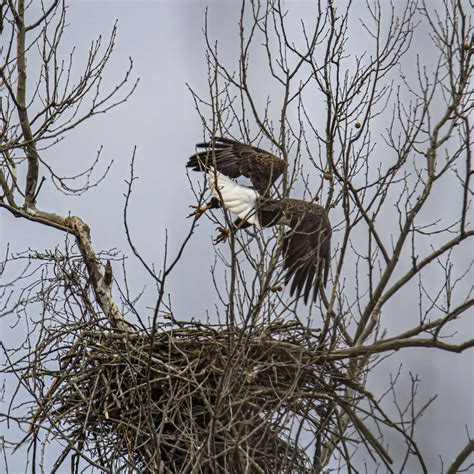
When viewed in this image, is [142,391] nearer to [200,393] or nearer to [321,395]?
[200,393]

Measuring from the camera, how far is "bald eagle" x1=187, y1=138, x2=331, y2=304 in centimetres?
790

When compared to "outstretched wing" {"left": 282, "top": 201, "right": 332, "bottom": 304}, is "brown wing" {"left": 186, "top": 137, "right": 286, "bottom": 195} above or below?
above

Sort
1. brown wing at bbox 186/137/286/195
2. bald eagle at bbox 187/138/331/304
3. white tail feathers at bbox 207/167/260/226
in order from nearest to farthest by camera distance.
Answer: bald eagle at bbox 187/138/331/304, white tail feathers at bbox 207/167/260/226, brown wing at bbox 186/137/286/195

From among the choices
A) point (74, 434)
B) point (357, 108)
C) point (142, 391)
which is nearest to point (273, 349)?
point (142, 391)

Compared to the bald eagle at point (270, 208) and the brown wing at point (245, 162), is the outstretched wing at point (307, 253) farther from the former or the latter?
the brown wing at point (245, 162)

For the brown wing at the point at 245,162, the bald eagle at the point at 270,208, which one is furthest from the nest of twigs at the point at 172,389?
the brown wing at the point at 245,162

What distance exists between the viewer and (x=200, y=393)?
6883mm

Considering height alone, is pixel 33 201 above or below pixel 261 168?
below

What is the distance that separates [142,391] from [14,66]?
2358 mm

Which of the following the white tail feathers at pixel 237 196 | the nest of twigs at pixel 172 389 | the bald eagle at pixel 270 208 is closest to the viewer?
the nest of twigs at pixel 172 389

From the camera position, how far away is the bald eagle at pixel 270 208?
7898 millimetres

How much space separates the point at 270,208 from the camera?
301 inches

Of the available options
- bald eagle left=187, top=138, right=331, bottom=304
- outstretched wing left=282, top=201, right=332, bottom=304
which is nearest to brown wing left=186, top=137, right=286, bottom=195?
bald eagle left=187, top=138, right=331, bottom=304

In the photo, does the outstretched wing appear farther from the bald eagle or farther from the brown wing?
the brown wing
